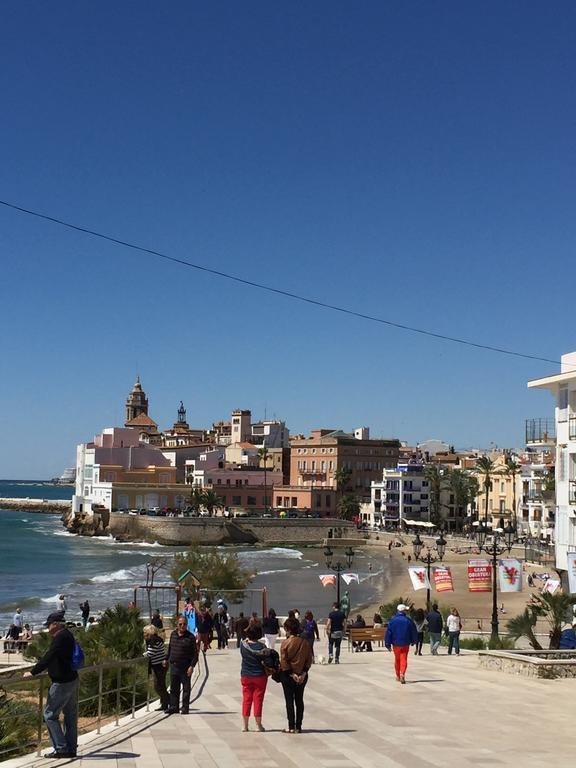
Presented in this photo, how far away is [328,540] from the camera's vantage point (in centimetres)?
10269

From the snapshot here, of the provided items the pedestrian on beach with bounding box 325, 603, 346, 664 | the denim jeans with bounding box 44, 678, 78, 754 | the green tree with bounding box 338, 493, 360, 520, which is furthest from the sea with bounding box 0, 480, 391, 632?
the denim jeans with bounding box 44, 678, 78, 754

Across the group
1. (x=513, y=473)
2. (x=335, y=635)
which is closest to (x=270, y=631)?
(x=335, y=635)

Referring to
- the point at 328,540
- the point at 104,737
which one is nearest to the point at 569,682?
the point at 104,737

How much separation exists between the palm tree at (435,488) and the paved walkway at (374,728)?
292 ft

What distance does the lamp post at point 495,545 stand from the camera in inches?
1112

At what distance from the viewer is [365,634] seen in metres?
23.3

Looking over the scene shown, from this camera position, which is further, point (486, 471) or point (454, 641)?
point (486, 471)

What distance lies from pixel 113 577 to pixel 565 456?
4247cm

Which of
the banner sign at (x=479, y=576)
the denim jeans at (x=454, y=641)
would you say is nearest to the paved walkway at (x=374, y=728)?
the denim jeans at (x=454, y=641)

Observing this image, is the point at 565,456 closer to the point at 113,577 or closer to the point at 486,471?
the point at 113,577

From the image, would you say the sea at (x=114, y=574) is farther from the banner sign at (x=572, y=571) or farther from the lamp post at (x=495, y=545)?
the banner sign at (x=572, y=571)

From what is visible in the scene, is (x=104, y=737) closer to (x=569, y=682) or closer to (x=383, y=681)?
(x=383, y=681)

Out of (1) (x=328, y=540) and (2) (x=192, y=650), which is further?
(1) (x=328, y=540)

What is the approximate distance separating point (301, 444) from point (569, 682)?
106 m
